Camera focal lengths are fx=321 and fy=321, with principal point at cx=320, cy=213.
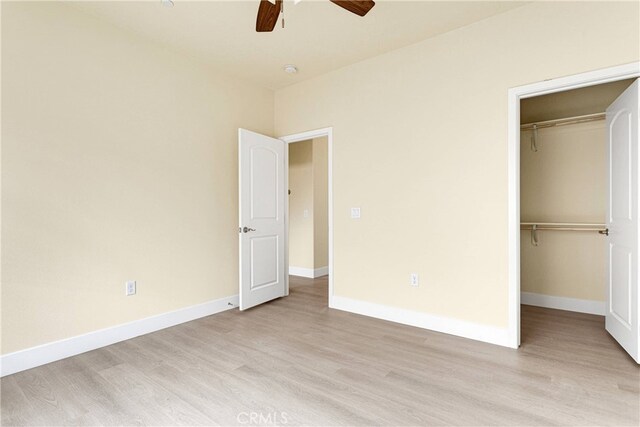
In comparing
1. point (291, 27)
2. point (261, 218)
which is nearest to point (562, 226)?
point (261, 218)

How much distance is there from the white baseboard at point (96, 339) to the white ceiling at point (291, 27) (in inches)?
103

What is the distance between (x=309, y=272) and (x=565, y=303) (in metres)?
3.49

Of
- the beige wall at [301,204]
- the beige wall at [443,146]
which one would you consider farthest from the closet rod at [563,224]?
the beige wall at [301,204]

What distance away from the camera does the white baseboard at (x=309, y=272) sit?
17.9 feet

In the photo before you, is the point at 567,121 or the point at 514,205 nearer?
the point at 514,205

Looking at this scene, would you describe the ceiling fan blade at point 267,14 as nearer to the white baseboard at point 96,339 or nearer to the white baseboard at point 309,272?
the white baseboard at point 96,339

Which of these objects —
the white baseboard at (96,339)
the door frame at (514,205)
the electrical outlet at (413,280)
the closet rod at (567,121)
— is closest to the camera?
the white baseboard at (96,339)

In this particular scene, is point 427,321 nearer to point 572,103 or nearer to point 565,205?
point 565,205

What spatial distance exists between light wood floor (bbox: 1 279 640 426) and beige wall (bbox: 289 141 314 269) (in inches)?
102

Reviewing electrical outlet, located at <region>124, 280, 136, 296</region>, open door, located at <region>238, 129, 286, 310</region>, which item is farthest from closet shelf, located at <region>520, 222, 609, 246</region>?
electrical outlet, located at <region>124, 280, 136, 296</region>

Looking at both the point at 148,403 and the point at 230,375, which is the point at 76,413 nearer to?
the point at 148,403

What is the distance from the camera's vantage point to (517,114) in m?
2.61

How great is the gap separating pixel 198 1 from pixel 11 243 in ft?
7.23

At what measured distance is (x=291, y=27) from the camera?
278cm
